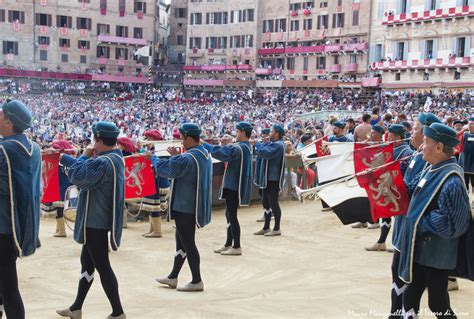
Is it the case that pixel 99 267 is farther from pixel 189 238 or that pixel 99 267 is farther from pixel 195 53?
pixel 195 53

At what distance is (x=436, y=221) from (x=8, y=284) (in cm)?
315

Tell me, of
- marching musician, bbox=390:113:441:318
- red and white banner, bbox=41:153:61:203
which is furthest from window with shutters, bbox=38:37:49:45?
marching musician, bbox=390:113:441:318

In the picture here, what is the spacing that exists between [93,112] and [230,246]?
41.5 meters

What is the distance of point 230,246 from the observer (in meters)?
8.98

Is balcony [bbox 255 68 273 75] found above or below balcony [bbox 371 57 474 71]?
below

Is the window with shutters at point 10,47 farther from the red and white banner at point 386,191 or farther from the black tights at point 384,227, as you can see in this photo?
the red and white banner at point 386,191

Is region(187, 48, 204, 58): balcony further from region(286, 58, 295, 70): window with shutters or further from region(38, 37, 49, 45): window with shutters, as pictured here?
region(38, 37, 49, 45): window with shutters

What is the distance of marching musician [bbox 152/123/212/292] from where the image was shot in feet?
22.3

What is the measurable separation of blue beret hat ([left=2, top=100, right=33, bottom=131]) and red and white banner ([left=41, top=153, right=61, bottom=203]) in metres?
4.20

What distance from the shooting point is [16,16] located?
6050 centimetres

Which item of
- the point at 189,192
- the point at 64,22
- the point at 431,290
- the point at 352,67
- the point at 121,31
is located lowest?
the point at 431,290

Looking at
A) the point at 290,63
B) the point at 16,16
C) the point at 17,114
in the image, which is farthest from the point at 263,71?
the point at 17,114

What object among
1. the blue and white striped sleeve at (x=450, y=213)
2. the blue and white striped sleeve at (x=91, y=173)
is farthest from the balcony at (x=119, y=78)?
the blue and white striped sleeve at (x=450, y=213)

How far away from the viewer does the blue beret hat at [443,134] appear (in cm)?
457
